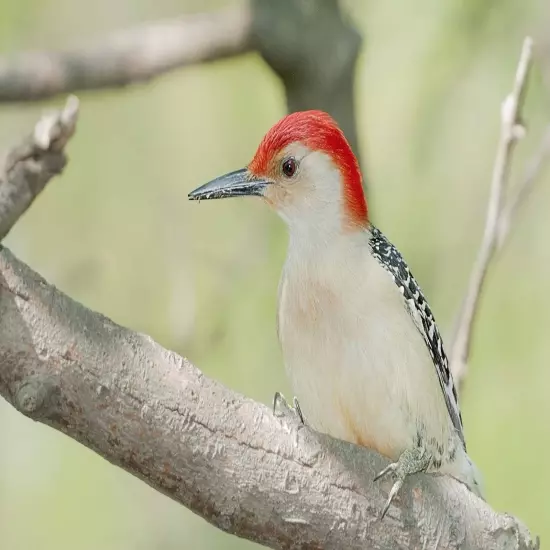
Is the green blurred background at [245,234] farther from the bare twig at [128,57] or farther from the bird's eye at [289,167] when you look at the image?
the bird's eye at [289,167]

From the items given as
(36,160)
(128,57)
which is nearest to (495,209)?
(36,160)

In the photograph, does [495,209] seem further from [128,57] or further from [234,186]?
[128,57]

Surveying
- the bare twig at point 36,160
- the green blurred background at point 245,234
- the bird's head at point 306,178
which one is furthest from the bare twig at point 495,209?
the bare twig at point 36,160

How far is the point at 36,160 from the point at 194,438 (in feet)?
2.82

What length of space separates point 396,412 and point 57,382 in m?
1.11

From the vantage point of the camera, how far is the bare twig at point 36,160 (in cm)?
222

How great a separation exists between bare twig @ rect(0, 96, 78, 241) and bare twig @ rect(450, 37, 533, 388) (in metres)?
1.25

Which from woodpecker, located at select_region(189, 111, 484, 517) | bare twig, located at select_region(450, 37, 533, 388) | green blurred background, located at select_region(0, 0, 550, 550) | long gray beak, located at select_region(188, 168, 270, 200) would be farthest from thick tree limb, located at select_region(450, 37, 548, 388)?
green blurred background, located at select_region(0, 0, 550, 550)

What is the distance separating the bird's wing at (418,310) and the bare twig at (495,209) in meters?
0.10

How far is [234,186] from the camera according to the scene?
9.14 ft

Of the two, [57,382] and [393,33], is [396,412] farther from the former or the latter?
[393,33]

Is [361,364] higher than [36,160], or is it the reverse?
[36,160]

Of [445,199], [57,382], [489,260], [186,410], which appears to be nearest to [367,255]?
[489,260]

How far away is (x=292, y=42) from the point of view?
12.2 ft
